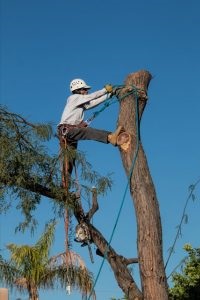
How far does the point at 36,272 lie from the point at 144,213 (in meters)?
6.92

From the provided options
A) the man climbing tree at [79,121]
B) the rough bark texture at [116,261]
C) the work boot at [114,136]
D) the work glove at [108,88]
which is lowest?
the rough bark texture at [116,261]

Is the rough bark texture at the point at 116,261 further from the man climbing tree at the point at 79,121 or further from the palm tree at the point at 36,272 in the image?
the palm tree at the point at 36,272

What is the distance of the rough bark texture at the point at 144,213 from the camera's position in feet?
22.1

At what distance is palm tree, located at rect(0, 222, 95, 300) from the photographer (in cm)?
1243

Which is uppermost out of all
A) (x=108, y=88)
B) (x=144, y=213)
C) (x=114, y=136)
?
(x=108, y=88)

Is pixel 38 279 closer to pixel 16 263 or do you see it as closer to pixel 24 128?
pixel 16 263

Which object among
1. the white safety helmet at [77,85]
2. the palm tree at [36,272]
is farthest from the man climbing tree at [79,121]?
the palm tree at [36,272]

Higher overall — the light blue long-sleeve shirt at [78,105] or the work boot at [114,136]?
the light blue long-sleeve shirt at [78,105]

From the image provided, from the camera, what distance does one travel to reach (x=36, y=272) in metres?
13.4

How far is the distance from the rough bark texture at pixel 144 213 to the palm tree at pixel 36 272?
17.2 ft

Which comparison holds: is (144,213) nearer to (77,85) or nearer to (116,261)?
(116,261)

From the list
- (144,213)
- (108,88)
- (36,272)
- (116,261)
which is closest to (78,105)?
(108,88)

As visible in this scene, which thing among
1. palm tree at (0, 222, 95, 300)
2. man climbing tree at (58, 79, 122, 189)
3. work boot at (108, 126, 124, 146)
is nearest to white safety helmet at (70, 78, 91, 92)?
man climbing tree at (58, 79, 122, 189)

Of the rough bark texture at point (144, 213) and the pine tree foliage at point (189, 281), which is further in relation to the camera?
the pine tree foliage at point (189, 281)
